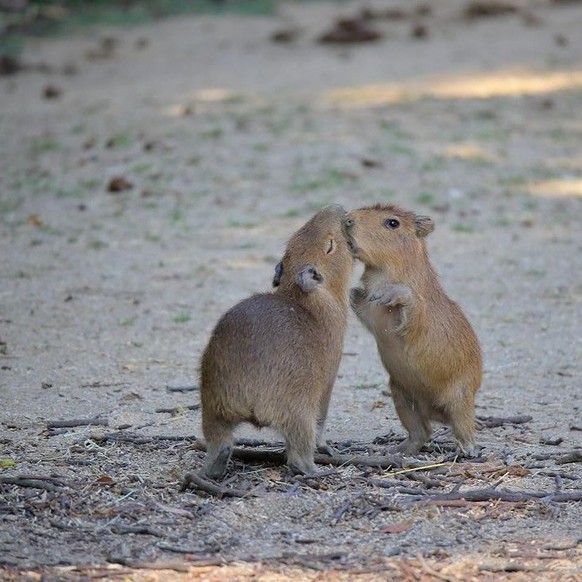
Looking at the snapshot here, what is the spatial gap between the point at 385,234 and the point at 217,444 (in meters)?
1.15

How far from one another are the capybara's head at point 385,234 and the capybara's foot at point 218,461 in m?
1.01

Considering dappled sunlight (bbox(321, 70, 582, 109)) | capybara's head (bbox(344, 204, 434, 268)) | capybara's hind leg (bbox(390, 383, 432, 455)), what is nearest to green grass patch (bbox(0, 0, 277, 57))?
dappled sunlight (bbox(321, 70, 582, 109))

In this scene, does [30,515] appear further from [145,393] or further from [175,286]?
[175,286]

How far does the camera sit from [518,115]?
36.5ft

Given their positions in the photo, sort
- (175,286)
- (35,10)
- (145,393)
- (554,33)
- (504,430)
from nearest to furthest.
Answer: (504,430) → (145,393) → (175,286) → (554,33) → (35,10)

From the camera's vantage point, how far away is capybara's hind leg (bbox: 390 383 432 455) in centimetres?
486

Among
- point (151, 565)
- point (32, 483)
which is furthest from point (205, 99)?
point (151, 565)

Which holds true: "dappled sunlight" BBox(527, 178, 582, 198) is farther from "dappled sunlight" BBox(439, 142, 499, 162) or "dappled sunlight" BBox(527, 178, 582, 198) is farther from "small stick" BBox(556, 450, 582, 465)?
"small stick" BBox(556, 450, 582, 465)

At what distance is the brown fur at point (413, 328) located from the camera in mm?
4785

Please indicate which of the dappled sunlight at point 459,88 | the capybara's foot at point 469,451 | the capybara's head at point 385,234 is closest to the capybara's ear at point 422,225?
the capybara's head at point 385,234

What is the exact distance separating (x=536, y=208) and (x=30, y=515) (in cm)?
571

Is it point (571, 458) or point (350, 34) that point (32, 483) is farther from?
point (350, 34)

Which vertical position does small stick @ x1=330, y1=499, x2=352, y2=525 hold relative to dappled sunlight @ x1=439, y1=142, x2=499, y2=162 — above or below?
below

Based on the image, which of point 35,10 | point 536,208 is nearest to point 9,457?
point 536,208
